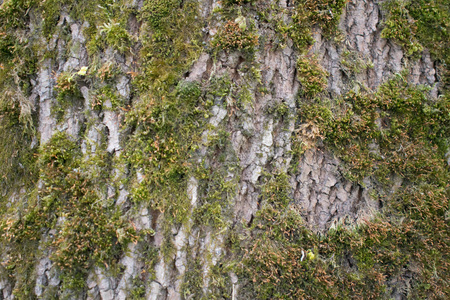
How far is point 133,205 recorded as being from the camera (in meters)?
3.08

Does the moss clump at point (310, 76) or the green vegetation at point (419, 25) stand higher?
the green vegetation at point (419, 25)

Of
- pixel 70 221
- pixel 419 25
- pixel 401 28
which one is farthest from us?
pixel 419 25

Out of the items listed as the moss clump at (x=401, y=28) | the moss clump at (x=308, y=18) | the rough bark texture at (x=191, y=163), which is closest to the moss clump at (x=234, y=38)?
the rough bark texture at (x=191, y=163)

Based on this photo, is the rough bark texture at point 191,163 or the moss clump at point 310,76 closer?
the rough bark texture at point 191,163

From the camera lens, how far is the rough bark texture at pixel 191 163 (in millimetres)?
3061

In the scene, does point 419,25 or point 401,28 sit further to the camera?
point 419,25

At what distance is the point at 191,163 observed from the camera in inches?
122

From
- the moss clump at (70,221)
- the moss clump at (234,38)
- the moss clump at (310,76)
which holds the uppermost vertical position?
the moss clump at (234,38)

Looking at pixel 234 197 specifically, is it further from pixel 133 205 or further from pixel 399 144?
pixel 399 144

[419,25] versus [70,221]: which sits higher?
[419,25]

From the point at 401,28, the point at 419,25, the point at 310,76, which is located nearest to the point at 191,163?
the point at 310,76

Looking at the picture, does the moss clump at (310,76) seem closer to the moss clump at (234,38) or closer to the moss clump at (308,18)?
the moss clump at (308,18)

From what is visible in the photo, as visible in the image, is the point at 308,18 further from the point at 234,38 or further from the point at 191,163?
the point at 191,163

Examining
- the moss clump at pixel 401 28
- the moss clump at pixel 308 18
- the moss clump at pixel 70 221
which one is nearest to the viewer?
the moss clump at pixel 70 221
